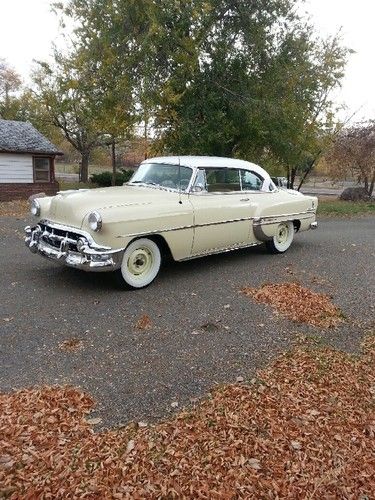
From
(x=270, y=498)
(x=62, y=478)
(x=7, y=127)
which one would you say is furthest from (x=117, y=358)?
(x=7, y=127)

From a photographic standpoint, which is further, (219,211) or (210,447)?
(219,211)

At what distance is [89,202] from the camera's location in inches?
188

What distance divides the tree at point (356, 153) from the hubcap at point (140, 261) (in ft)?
58.8

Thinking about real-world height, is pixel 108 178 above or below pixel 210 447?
above

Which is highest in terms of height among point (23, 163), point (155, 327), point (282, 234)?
point (23, 163)

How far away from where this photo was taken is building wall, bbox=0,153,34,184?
17.4m

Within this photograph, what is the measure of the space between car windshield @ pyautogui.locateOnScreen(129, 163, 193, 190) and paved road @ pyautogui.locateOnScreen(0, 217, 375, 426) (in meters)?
1.36

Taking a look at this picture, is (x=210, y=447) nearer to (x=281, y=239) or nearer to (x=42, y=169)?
(x=281, y=239)

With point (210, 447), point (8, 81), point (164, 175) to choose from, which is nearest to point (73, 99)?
point (164, 175)

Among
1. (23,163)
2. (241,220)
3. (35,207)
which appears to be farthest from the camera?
(23,163)

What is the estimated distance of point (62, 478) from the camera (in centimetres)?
210

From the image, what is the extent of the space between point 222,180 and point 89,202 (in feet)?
7.27

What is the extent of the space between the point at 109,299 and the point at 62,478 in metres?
2.71

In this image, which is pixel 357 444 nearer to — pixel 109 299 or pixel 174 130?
pixel 109 299
